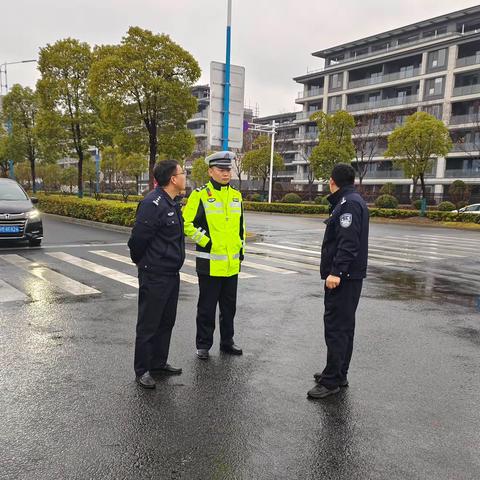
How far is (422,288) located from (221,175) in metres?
5.53

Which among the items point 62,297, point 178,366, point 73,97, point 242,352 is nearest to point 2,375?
point 178,366

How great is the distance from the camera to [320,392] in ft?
12.5

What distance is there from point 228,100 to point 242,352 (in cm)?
945

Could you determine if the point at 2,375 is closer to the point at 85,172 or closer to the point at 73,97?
the point at 73,97

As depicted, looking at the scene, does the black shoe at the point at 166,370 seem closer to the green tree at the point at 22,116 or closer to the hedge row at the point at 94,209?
the hedge row at the point at 94,209

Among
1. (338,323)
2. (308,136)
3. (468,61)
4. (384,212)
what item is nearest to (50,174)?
(308,136)

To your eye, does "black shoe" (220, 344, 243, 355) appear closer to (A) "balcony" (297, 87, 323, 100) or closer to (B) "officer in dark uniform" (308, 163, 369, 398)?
(B) "officer in dark uniform" (308, 163, 369, 398)

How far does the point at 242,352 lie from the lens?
482 centimetres

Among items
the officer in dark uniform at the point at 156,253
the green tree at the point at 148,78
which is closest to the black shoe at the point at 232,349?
the officer in dark uniform at the point at 156,253

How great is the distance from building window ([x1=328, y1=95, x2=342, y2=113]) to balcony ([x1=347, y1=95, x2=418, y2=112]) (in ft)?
5.61

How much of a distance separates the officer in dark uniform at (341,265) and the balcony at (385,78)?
51175 millimetres

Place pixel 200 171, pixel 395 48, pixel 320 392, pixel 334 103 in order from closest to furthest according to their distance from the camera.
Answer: pixel 320 392 < pixel 395 48 < pixel 200 171 < pixel 334 103

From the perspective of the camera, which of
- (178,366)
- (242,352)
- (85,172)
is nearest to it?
(178,366)

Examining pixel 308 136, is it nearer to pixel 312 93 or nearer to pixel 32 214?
pixel 312 93
